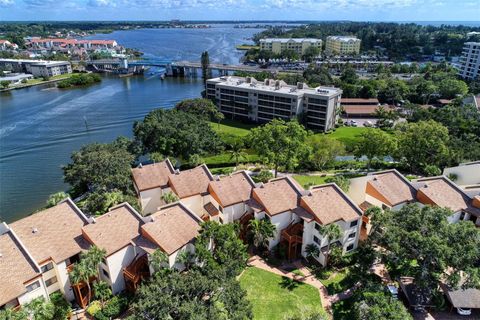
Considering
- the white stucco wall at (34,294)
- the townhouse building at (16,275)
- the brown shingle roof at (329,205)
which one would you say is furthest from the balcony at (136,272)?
the brown shingle roof at (329,205)

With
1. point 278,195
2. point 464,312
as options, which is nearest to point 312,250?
point 278,195

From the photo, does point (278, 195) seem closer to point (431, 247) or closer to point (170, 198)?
point (170, 198)

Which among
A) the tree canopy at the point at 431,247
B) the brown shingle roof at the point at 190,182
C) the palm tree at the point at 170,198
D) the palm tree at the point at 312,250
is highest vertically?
the tree canopy at the point at 431,247

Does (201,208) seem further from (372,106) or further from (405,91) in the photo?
(405,91)

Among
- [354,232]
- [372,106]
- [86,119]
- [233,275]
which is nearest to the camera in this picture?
[233,275]

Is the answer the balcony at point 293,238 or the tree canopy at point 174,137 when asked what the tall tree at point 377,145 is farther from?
the tree canopy at point 174,137

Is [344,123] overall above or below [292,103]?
below

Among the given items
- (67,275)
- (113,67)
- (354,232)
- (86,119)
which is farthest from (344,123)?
(113,67)
